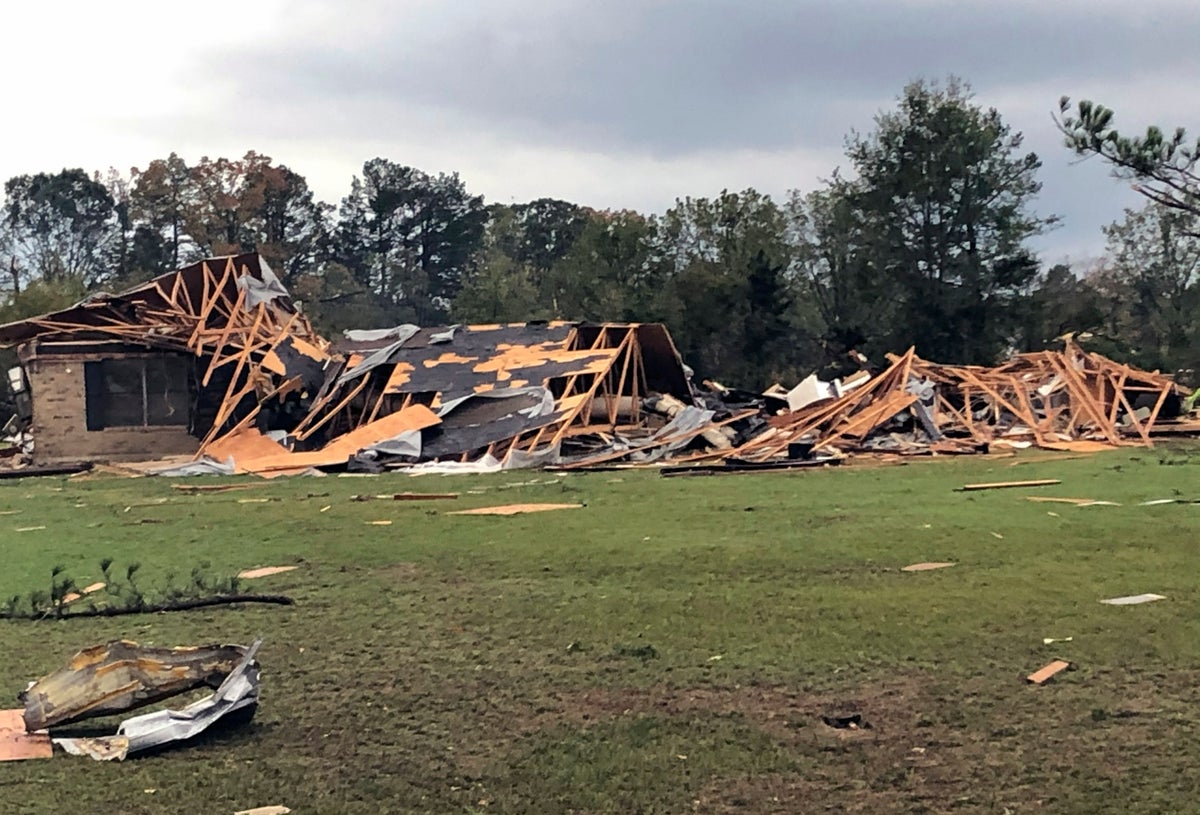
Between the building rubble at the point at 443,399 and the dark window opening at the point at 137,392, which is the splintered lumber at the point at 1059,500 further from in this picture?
the dark window opening at the point at 137,392

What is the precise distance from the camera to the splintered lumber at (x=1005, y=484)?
13.3 metres

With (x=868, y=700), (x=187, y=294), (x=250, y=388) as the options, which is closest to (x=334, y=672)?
(x=868, y=700)

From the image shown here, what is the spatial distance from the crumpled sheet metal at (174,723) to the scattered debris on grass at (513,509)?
291 inches

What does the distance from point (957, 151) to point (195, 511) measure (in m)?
34.8

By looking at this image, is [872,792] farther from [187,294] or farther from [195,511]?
[187,294]

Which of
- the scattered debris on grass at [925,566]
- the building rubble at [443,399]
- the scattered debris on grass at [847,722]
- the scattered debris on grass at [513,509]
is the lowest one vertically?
the scattered debris on grass at [513,509]

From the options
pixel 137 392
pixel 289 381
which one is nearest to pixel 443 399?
pixel 289 381

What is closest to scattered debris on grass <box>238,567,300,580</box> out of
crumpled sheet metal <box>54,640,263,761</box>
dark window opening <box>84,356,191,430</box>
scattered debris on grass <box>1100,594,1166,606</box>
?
crumpled sheet metal <box>54,640,263,761</box>

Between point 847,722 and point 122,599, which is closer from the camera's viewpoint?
point 847,722

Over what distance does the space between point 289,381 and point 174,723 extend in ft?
62.1

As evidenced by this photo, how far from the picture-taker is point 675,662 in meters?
5.58

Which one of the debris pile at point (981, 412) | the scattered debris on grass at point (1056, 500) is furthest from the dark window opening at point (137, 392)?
the scattered debris on grass at point (1056, 500)

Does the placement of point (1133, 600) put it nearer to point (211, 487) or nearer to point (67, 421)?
point (211, 487)

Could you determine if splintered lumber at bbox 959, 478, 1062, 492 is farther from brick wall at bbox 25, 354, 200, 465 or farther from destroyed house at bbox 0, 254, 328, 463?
brick wall at bbox 25, 354, 200, 465
